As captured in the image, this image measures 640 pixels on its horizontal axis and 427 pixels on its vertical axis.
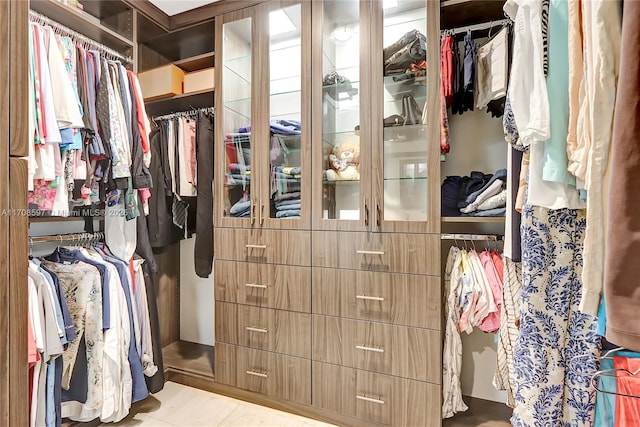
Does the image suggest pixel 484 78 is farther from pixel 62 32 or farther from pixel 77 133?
pixel 62 32

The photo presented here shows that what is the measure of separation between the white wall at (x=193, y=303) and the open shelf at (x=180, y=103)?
3.26 ft

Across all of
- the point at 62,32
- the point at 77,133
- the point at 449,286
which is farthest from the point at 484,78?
the point at 62,32

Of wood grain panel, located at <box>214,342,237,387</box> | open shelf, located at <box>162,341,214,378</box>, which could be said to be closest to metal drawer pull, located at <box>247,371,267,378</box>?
wood grain panel, located at <box>214,342,237,387</box>

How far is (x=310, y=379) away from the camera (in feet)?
5.95

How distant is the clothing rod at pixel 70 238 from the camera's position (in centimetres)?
164

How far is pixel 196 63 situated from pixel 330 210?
144cm

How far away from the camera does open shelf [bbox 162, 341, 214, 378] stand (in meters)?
2.18

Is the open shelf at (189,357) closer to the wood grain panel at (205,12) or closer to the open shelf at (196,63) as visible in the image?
the open shelf at (196,63)

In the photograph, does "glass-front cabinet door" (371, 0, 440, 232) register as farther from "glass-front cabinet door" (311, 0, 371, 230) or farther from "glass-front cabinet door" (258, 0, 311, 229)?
"glass-front cabinet door" (258, 0, 311, 229)

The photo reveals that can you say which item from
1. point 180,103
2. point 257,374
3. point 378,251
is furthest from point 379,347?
point 180,103

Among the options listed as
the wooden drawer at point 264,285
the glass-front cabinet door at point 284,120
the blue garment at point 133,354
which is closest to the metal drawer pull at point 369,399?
the wooden drawer at point 264,285

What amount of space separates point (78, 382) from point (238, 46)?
1977mm

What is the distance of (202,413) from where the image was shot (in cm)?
186

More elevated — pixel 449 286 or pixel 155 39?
pixel 155 39
